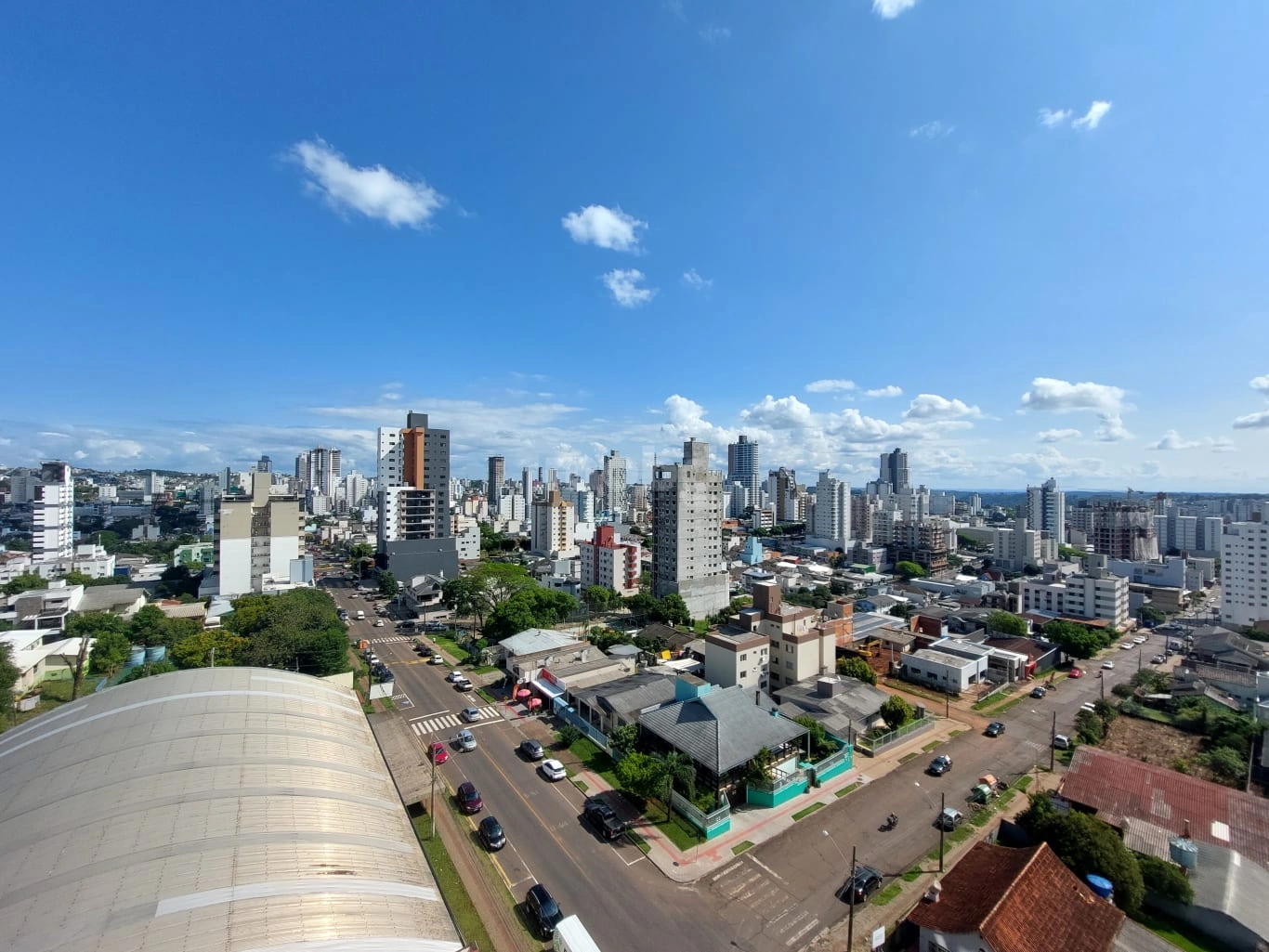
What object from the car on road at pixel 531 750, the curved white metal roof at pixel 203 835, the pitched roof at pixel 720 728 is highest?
the curved white metal roof at pixel 203 835

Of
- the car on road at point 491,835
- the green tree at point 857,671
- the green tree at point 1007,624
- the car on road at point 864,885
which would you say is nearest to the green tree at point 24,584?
the car on road at point 491,835

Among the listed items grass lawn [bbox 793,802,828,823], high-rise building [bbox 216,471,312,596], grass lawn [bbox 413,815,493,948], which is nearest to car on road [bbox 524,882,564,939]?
grass lawn [bbox 413,815,493,948]

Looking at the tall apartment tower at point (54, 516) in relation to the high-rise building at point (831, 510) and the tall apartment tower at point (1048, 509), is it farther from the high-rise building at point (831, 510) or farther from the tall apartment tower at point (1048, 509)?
the tall apartment tower at point (1048, 509)

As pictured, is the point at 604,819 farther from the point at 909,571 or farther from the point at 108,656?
the point at 909,571

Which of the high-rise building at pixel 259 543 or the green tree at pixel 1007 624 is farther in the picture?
the high-rise building at pixel 259 543

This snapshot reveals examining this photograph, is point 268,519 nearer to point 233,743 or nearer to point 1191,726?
point 233,743

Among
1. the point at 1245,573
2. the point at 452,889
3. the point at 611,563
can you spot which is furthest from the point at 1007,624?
the point at 452,889
